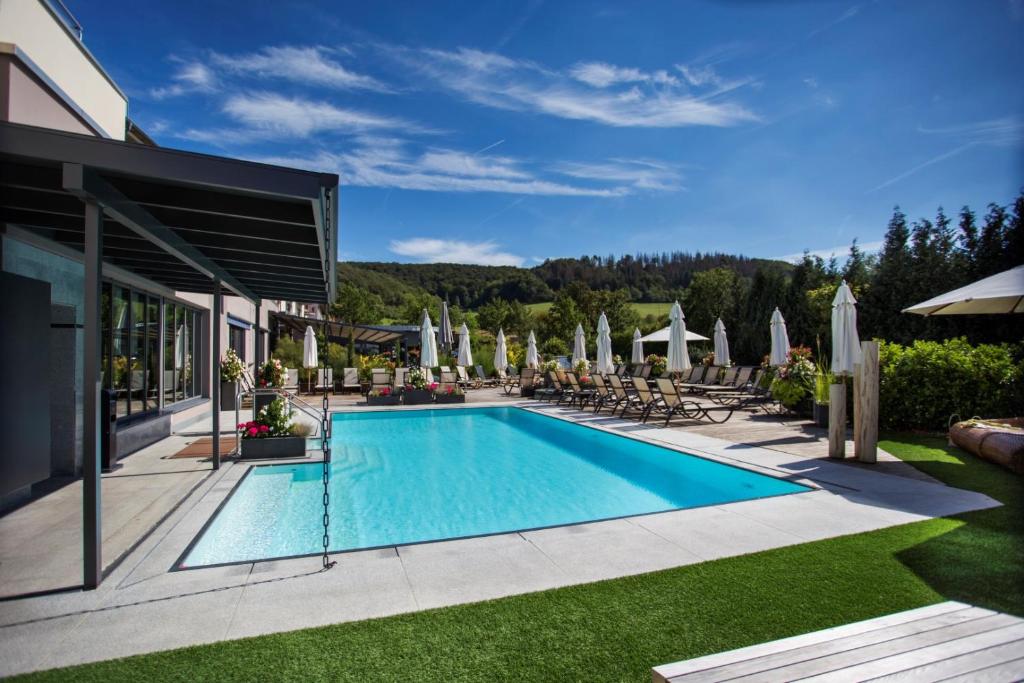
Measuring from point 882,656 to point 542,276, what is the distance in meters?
57.3

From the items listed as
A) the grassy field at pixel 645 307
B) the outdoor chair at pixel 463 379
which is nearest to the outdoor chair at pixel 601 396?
the outdoor chair at pixel 463 379

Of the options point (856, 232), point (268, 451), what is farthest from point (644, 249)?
point (268, 451)

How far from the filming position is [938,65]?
3605 millimetres

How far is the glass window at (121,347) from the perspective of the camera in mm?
7973

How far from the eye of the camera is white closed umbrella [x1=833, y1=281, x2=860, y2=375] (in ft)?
26.6

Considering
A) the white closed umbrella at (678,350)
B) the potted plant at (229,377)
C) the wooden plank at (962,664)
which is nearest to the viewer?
the wooden plank at (962,664)

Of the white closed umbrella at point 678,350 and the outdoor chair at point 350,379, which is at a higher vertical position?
the white closed umbrella at point 678,350

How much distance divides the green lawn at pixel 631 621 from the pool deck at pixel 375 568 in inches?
7.0

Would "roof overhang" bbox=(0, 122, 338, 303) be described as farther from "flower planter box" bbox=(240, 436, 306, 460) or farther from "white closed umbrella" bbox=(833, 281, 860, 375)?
"white closed umbrella" bbox=(833, 281, 860, 375)

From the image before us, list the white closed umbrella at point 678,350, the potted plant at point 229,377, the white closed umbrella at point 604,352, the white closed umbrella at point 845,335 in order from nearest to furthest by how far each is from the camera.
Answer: the white closed umbrella at point 845,335, the potted plant at point 229,377, the white closed umbrella at point 678,350, the white closed umbrella at point 604,352

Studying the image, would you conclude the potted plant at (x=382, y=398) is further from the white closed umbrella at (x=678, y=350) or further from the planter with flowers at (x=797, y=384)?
the planter with flowers at (x=797, y=384)

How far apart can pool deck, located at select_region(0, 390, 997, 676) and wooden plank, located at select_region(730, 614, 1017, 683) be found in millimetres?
1675

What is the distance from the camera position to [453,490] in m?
7.20

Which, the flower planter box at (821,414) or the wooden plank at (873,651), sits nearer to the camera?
the wooden plank at (873,651)
